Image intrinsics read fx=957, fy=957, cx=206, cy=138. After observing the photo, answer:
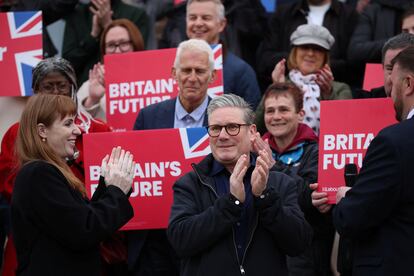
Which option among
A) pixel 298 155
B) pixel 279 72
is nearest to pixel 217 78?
pixel 279 72

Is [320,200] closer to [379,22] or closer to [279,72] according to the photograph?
[279,72]

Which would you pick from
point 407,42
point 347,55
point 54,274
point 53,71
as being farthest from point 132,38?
point 54,274

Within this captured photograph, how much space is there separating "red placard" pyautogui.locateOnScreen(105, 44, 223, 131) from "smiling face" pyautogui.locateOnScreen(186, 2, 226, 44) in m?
0.56

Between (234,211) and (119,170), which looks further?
(119,170)

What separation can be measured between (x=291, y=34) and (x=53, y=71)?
2.91 m

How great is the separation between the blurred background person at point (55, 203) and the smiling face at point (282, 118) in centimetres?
167

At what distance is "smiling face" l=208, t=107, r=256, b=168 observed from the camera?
233 inches

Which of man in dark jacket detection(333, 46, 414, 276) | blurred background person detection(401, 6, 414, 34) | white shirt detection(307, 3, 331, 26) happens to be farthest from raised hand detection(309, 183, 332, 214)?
white shirt detection(307, 3, 331, 26)

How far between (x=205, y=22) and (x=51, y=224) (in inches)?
140

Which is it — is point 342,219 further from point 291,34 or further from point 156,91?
point 291,34

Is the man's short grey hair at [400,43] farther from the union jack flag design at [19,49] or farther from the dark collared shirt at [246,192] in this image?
the union jack flag design at [19,49]

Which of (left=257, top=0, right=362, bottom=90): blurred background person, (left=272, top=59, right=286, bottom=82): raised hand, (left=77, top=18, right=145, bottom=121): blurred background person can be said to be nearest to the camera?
(left=272, top=59, right=286, bottom=82): raised hand

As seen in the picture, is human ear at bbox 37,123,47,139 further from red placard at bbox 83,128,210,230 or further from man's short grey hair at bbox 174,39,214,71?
man's short grey hair at bbox 174,39,214,71

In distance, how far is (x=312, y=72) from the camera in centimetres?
830
